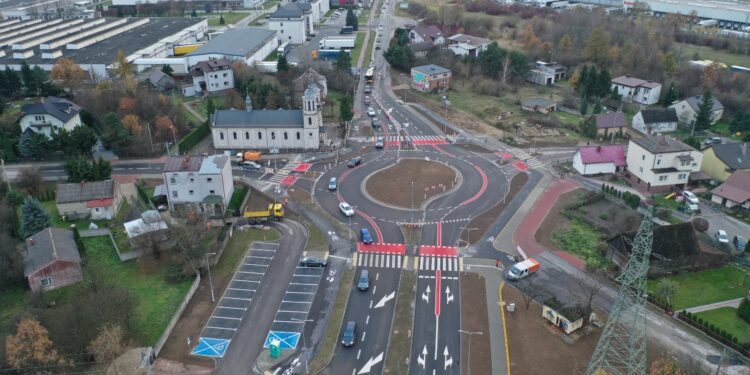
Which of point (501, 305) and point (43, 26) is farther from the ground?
point (43, 26)

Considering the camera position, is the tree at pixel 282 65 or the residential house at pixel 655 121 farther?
the tree at pixel 282 65

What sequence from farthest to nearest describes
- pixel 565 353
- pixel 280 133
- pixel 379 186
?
pixel 280 133
pixel 379 186
pixel 565 353

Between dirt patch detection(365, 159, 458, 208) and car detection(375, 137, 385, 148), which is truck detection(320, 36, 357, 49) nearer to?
car detection(375, 137, 385, 148)

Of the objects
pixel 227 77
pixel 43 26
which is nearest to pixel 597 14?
pixel 227 77

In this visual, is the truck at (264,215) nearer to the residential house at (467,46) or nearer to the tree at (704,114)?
the tree at (704,114)

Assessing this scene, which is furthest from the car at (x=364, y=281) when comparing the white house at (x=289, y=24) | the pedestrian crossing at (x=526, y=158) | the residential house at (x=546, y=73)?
the white house at (x=289, y=24)

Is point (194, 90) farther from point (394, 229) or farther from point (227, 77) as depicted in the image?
point (394, 229)

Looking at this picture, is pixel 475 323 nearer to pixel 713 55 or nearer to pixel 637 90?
pixel 637 90
